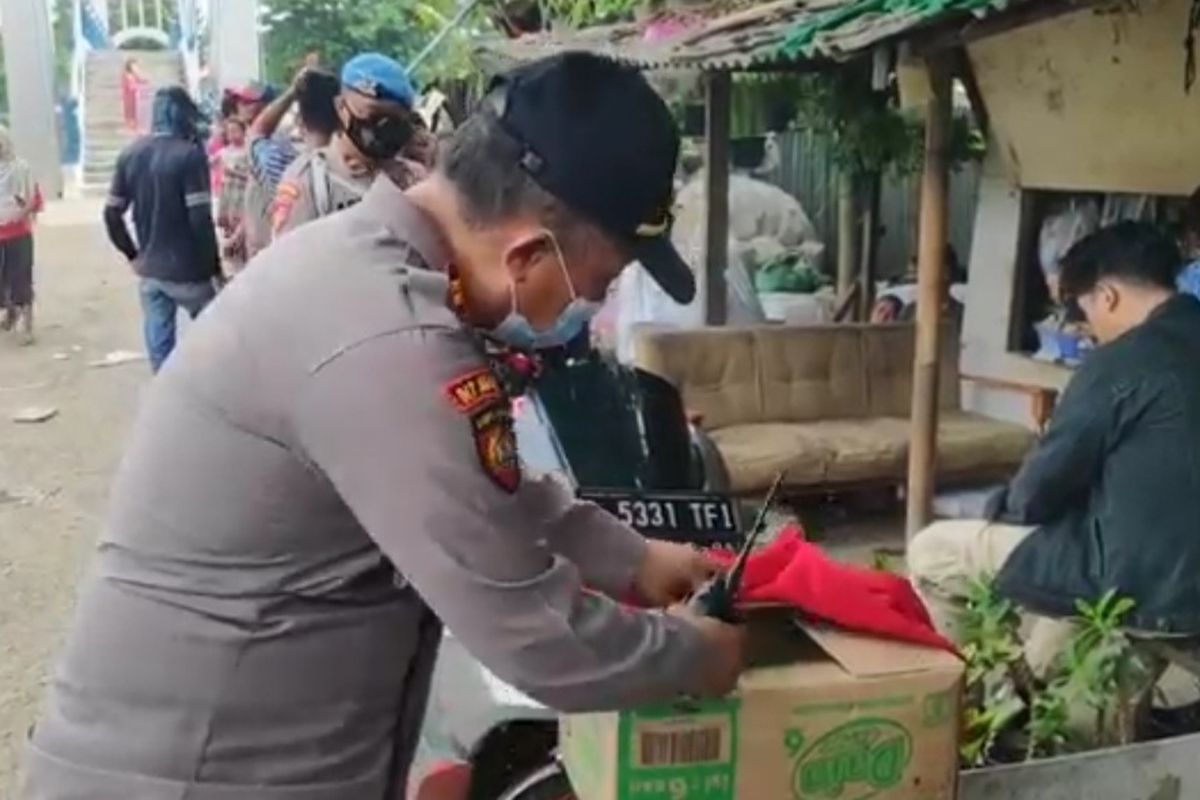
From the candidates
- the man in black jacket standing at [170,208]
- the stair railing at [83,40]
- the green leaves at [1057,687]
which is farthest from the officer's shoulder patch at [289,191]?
the stair railing at [83,40]

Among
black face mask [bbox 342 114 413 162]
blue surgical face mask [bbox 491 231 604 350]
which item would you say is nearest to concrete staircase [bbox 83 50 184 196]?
black face mask [bbox 342 114 413 162]

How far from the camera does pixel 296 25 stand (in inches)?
899

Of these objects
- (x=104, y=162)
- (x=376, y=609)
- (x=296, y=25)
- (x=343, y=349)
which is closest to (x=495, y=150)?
(x=343, y=349)

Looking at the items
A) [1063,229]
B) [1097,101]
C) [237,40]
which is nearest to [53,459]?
[1063,229]

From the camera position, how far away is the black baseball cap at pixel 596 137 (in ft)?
4.92

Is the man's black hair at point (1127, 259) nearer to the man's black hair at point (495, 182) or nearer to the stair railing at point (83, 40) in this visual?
the man's black hair at point (495, 182)

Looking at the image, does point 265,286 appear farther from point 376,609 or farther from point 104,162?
point 104,162

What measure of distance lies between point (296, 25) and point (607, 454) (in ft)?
66.3

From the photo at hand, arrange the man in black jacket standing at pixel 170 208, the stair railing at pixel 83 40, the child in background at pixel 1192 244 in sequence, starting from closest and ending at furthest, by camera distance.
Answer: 1. the child in background at pixel 1192 244
2. the man in black jacket standing at pixel 170 208
3. the stair railing at pixel 83 40

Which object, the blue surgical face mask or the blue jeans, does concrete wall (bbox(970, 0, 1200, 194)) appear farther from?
the blue surgical face mask

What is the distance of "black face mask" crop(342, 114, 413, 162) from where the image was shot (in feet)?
16.3

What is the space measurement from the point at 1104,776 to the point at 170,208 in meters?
5.95

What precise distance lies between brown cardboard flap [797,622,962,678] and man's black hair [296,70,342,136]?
12.8 feet

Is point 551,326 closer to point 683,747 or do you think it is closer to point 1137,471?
point 683,747
